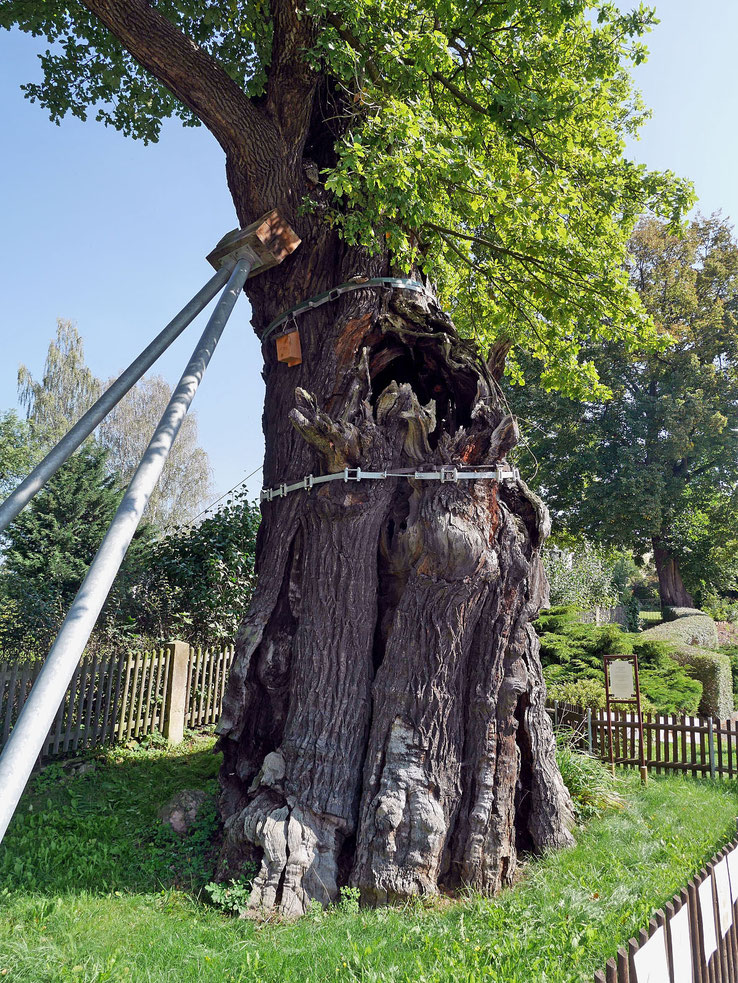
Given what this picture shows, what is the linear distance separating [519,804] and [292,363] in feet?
13.1

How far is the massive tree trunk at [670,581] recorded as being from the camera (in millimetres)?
25047

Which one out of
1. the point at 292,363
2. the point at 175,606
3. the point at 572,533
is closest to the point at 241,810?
the point at 292,363

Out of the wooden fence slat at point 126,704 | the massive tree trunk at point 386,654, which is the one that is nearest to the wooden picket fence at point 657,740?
the massive tree trunk at point 386,654

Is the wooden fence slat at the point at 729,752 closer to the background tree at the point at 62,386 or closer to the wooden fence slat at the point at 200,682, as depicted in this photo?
the wooden fence slat at the point at 200,682

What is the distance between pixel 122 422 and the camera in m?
32.0

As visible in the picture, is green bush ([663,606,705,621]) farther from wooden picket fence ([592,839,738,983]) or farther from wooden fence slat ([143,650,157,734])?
wooden picket fence ([592,839,738,983])

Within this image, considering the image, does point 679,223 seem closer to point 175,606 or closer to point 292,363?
point 292,363

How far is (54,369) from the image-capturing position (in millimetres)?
30031

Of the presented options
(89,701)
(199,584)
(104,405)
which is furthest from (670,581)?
(104,405)

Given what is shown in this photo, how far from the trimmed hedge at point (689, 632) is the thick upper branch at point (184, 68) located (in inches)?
603

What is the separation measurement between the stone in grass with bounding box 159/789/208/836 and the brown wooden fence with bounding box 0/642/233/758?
2.70 metres

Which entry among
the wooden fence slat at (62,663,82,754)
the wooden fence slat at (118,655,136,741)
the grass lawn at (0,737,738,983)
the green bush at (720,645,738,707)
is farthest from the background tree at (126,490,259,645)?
the green bush at (720,645,738,707)

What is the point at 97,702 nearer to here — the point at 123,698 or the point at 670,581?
the point at 123,698

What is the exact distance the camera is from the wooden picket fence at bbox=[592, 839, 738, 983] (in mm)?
2303
